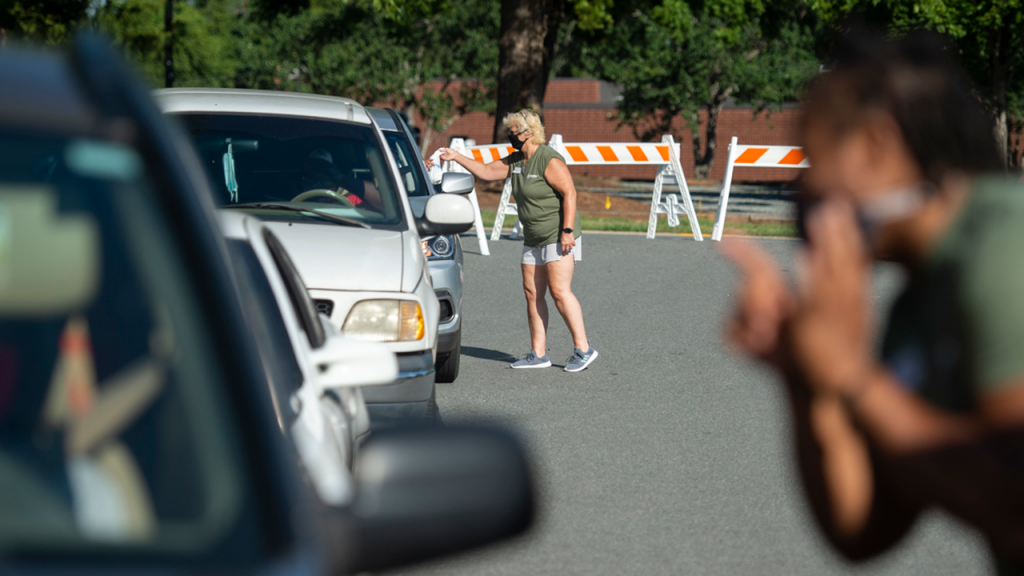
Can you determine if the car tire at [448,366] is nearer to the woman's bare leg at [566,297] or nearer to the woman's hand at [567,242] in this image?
the woman's bare leg at [566,297]

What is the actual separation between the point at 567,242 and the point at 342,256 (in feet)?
9.34

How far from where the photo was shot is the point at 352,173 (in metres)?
6.27

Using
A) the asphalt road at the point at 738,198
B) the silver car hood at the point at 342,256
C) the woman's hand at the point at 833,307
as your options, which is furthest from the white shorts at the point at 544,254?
the asphalt road at the point at 738,198

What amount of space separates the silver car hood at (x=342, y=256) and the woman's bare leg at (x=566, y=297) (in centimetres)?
250

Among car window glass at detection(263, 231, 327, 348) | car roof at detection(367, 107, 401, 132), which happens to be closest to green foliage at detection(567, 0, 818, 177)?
car roof at detection(367, 107, 401, 132)

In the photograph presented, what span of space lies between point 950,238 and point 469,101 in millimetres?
41653

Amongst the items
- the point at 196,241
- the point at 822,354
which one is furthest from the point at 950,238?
the point at 196,241

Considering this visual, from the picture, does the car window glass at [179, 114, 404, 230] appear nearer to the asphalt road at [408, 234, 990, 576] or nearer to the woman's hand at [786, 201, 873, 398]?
the asphalt road at [408, 234, 990, 576]

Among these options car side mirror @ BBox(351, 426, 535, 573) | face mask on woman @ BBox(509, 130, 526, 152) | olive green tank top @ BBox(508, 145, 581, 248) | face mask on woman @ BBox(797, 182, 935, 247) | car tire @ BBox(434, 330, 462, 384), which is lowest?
car tire @ BBox(434, 330, 462, 384)

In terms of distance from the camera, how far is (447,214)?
6.15m

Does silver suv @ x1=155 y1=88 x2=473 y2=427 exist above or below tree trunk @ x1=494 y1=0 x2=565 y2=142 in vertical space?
above

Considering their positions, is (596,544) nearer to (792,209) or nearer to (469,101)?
(792,209)

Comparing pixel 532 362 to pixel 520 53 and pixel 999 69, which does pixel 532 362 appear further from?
pixel 999 69

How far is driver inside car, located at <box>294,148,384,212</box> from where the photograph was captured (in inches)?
246
